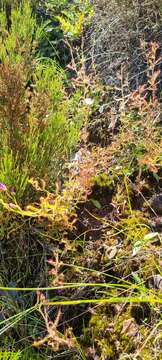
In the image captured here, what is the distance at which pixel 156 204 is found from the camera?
2.13 metres

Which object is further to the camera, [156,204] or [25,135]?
[156,204]

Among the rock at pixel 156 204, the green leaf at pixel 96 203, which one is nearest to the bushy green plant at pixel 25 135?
the green leaf at pixel 96 203

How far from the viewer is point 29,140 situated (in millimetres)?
2000

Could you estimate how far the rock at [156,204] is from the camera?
2.12 meters

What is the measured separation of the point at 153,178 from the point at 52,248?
0.56 meters

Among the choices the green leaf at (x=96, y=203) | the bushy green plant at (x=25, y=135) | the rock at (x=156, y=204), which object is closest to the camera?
the bushy green plant at (x=25, y=135)

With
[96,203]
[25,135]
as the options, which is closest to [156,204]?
[96,203]

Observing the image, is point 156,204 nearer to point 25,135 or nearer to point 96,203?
point 96,203

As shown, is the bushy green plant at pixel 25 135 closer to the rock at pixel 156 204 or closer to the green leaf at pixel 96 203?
the green leaf at pixel 96 203

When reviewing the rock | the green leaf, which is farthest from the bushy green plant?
the rock

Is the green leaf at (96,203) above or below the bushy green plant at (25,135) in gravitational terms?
below

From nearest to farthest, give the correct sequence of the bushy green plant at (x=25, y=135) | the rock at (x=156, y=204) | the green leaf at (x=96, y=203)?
the bushy green plant at (x=25, y=135) → the rock at (x=156, y=204) → the green leaf at (x=96, y=203)

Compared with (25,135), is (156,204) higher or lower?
lower

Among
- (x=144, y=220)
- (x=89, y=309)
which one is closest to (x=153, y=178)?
(x=144, y=220)
